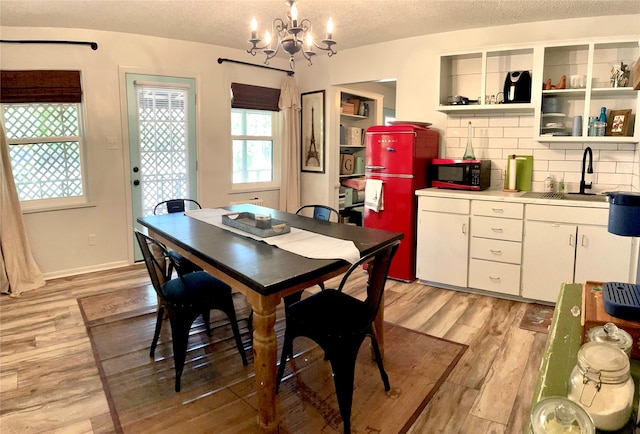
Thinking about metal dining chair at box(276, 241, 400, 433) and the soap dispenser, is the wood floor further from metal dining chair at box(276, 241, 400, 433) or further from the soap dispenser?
the soap dispenser

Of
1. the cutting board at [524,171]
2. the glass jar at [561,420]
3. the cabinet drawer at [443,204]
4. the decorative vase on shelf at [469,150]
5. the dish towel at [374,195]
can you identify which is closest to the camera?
the glass jar at [561,420]

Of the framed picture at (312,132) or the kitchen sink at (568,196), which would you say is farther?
the framed picture at (312,132)

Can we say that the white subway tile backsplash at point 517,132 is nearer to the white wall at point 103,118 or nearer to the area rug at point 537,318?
the area rug at point 537,318

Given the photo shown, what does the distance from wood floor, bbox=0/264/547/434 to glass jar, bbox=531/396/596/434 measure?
1.44 m

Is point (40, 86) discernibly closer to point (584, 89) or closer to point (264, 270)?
point (264, 270)

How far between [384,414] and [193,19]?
3525mm

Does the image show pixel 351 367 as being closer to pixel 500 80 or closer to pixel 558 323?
pixel 558 323

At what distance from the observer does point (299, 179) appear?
18.5ft

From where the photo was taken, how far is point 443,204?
3.80 meters

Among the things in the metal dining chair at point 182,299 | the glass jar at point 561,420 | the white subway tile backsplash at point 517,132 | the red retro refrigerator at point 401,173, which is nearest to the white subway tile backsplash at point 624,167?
the white subway tile backsplash at point 517,132

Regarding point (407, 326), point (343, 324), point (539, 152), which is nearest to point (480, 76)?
point (539, 152)

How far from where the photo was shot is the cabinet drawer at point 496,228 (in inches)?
137

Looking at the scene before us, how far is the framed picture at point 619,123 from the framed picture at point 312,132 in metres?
3.00

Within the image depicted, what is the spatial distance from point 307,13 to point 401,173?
162 centimetres
